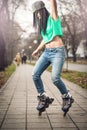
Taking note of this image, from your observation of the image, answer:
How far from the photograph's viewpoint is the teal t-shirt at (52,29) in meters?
6.25

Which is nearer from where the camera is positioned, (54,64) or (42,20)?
(54,64)

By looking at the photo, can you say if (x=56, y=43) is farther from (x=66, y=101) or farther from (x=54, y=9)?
(x=66, y=101)

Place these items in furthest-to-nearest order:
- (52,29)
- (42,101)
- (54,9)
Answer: (42,101)
(52,29)
(54,9)

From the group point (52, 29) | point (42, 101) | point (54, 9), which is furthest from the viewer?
point (42, 101)

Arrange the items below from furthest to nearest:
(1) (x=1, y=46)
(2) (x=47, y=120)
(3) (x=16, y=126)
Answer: (1) (x=1, y=46), (2) (x=47, y=120), (3) (x=16, y=126)

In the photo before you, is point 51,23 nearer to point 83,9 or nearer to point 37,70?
point 37,70

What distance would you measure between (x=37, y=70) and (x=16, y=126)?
1.20 metres

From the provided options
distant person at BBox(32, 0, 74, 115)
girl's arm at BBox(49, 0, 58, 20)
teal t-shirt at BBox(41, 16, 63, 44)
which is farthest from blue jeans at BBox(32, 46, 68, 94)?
girl's arm at BBox(49, 0, 58, 20)

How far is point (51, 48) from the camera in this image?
251 inches

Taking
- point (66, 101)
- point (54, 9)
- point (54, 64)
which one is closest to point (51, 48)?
point (54, 64)

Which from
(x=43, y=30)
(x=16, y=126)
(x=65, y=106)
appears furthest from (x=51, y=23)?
(x=16, y=126)

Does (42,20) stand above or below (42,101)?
above

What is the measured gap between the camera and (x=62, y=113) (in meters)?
6.88

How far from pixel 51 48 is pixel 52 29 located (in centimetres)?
33
